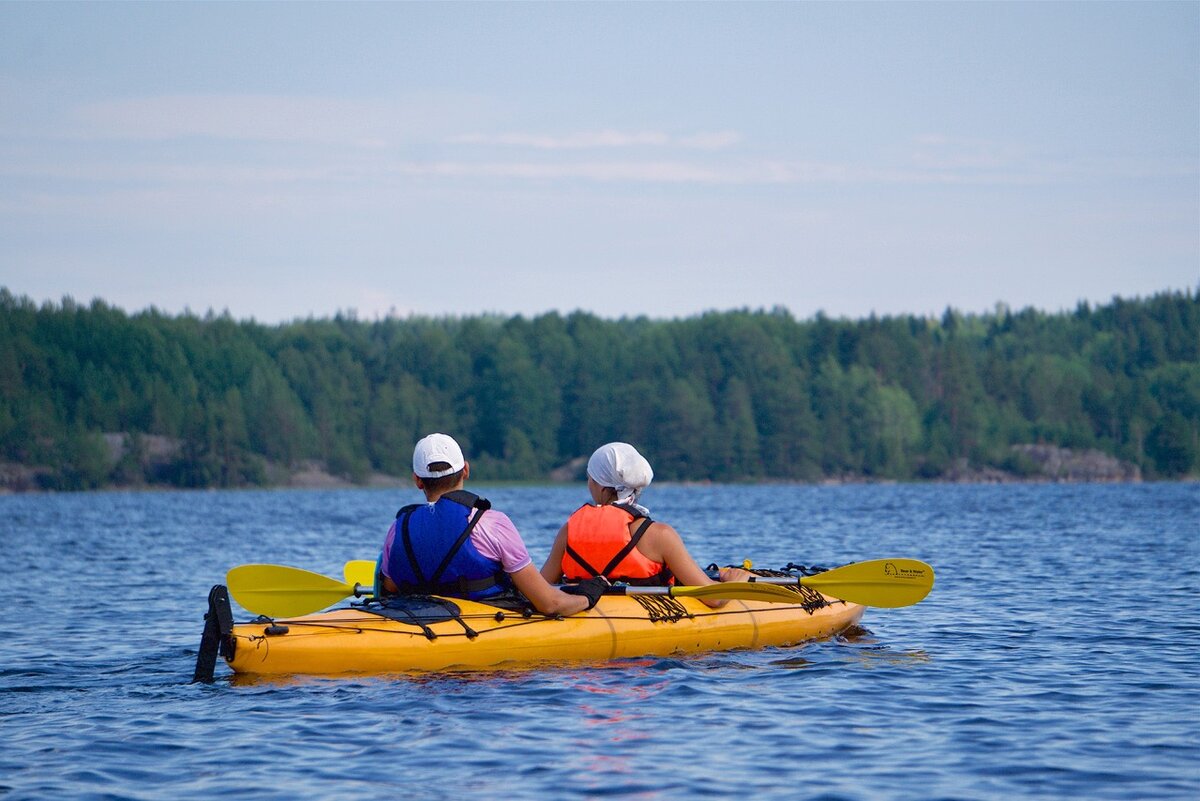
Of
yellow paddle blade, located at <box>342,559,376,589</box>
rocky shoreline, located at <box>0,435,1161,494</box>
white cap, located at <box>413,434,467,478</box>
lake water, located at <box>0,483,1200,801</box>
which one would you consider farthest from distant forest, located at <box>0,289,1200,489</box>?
white cap, located at <box>413,434,467,478</box>

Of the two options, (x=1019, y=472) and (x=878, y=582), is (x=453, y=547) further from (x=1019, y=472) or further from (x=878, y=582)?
(x=1019, y=472)

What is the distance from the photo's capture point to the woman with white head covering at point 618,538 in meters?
10.8

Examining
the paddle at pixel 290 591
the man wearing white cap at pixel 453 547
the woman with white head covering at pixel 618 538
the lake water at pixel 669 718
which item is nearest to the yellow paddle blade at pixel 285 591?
the paddle at pixel 290 591

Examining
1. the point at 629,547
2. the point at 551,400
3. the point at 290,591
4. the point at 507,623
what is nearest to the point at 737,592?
the point at 629,547

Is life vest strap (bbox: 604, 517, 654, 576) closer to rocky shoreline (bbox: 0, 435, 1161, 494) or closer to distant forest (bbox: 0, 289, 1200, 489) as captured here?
distant forest (bbox: 0, 289, 1200, 489)

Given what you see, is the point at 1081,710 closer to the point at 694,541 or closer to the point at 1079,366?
the point at 694,541

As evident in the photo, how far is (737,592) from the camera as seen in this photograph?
36.7 ft

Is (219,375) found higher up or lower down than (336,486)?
higher up

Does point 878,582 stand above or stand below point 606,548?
below

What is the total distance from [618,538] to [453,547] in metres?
Answer: 1.49

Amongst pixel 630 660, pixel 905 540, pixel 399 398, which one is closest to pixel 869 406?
pixel 399 398

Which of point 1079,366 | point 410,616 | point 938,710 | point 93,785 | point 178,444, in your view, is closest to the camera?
point 93,785

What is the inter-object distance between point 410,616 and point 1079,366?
439 feet

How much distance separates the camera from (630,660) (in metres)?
10.8
